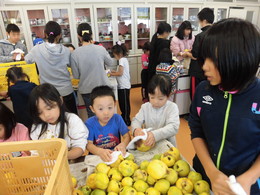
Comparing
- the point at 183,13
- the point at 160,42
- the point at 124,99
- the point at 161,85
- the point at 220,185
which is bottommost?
the point at 124,99

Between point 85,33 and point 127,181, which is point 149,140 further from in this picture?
point 85,33

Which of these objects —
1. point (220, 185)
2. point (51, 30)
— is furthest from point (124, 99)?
point (220, 185)

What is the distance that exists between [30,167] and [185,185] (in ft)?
1.86

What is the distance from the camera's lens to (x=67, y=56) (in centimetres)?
203

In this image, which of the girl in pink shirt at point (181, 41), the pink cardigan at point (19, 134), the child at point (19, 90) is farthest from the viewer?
the girl in pink shirt at point (181, 41)

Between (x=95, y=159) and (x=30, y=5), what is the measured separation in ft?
12.0

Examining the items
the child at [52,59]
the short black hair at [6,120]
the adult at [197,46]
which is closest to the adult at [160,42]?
the adult at [197,46]

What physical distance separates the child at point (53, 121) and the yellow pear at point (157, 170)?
1.39ft

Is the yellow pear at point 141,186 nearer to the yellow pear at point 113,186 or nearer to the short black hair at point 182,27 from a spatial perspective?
the yellow pear at point 113,186

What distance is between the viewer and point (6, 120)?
994mm

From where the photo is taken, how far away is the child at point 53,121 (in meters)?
0.98

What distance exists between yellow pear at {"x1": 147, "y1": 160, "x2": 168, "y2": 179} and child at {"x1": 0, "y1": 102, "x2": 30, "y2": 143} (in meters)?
0.75

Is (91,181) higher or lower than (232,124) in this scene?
lower

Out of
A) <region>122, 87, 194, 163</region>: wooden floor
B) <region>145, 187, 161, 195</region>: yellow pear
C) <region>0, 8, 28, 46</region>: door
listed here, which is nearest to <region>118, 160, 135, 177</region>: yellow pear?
<region>145, 187, 161, 195</region>: yellow pear
